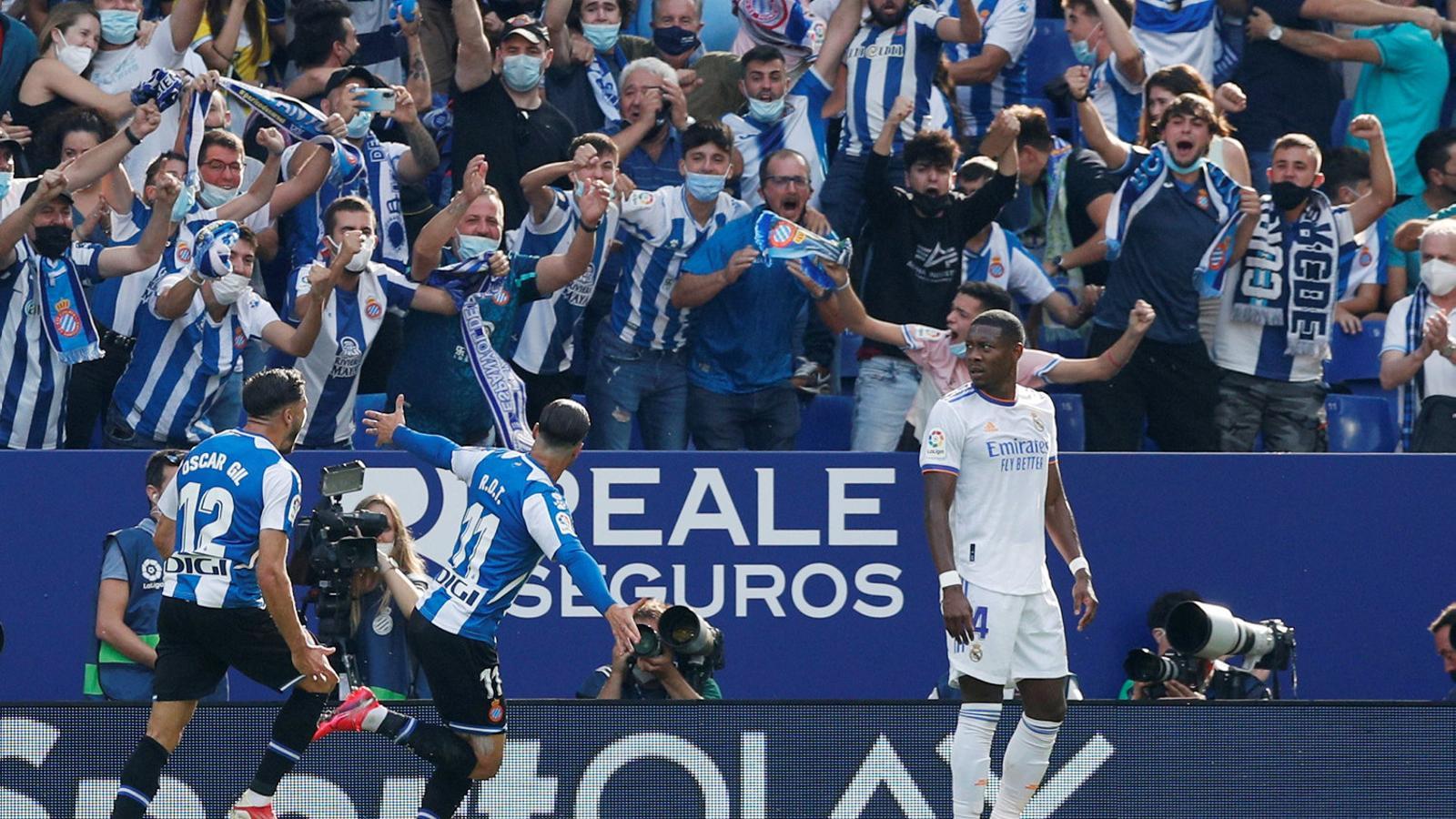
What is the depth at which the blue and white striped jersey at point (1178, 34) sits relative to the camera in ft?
40.6

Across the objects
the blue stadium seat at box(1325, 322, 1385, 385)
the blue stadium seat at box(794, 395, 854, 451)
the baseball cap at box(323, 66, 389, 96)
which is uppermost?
the baseball cap at box(323, 66, 389, 96)

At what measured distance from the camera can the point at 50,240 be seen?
9672mm

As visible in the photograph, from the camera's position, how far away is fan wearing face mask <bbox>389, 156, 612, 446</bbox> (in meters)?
9.85

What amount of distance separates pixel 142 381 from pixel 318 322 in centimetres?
85

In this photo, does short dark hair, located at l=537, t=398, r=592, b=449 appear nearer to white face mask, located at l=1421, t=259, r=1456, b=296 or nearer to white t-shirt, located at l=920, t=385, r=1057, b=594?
white t-shirt, located at l=920, t=385, r=1057, b=594

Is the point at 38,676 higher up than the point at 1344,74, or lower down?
lower down

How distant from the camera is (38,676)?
31.0ft

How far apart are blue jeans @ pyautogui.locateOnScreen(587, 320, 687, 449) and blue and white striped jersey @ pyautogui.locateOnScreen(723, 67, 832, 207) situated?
139 centimetres

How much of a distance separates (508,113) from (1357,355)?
4.74 meters

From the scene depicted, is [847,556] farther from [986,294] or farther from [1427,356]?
[1427,356]

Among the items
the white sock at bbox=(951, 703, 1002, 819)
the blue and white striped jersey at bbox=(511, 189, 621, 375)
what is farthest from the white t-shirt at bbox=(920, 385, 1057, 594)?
the blue and white striped jersey at bbox=(511, 189, 621, 375)

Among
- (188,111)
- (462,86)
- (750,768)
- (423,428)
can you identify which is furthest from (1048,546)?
(188,111)

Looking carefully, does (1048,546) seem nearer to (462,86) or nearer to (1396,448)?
(1396,448)

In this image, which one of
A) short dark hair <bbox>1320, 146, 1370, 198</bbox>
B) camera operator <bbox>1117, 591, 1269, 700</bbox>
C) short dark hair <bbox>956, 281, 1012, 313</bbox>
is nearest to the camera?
camera operator <bbox>1117, 591, 1269, 700</bbox>
